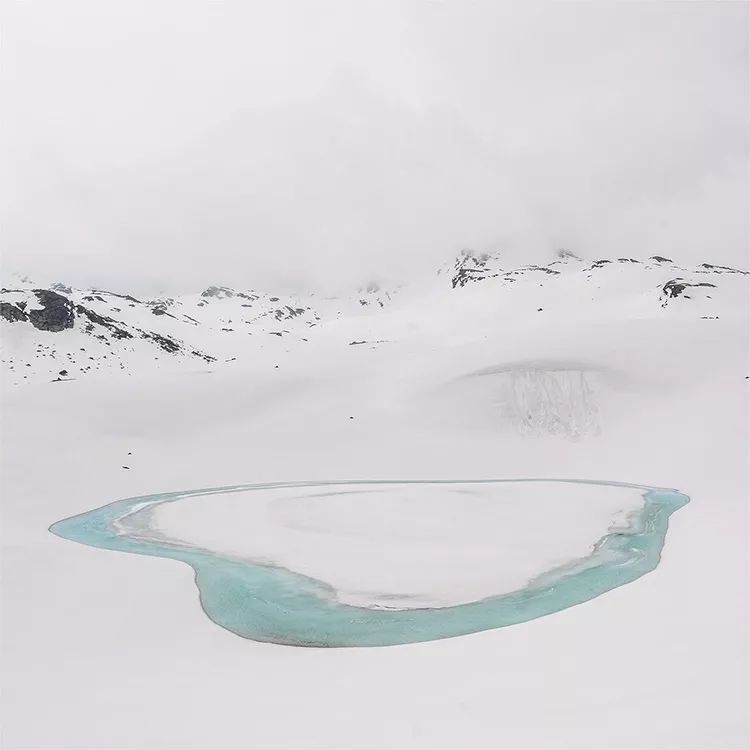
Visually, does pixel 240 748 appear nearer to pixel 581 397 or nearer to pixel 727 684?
pixel 727 684

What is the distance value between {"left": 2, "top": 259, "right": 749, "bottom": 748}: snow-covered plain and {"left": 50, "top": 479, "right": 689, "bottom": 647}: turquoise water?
59 centimetres

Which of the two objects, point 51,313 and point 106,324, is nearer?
point 51,313

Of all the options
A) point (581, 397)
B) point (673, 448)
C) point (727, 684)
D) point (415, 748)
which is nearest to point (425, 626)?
point (415, 748)

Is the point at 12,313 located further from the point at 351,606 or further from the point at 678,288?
the point at 678,288

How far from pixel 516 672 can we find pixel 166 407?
35.0 m

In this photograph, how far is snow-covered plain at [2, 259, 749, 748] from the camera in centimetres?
763

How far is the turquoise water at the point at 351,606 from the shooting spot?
11.1m

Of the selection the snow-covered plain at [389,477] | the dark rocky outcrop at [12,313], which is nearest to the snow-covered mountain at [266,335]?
the dark rocky outcrop at [12,313]

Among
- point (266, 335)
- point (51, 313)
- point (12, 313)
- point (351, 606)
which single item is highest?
point (266, 335)

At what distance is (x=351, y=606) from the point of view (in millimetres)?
12422

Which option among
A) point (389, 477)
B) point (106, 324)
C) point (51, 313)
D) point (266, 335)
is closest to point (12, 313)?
point (51, 313)

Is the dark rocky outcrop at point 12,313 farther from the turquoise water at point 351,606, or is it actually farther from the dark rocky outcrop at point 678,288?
the dark rocky outcrop at point 678,288

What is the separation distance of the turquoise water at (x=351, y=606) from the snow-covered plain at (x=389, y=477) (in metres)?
0.59

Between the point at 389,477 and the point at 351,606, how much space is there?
59.0 feet
